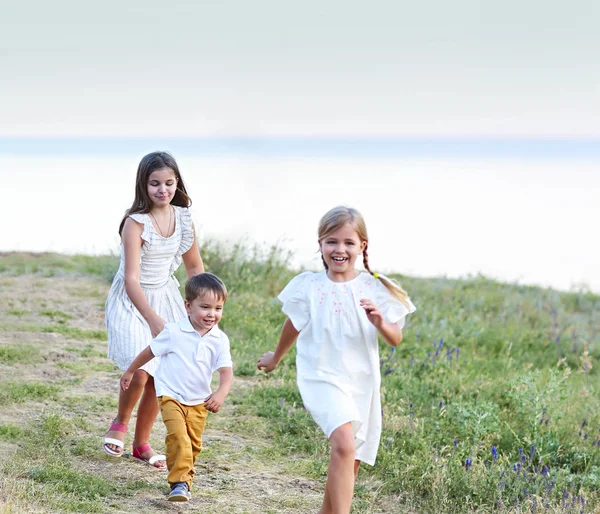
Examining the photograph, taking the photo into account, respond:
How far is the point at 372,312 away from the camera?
434cm

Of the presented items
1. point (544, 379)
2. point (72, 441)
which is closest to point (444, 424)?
point (544, 379)

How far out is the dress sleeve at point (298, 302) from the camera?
181 inches

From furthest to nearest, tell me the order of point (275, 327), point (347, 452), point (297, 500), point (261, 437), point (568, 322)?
1. point (568, 322)
2. point (275, 327)
3. point (261, 437)
4. point (297, 500)
5. point (347, 452)

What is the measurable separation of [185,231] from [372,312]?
71.3 inches

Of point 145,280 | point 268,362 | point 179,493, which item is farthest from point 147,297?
point 179,493

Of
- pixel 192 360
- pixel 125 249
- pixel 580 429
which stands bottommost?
pixel 580 429

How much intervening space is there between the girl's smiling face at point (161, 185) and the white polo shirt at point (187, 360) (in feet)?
2.90

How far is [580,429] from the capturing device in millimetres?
6734

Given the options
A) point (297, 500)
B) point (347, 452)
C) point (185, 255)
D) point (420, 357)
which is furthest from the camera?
point (420, 357)

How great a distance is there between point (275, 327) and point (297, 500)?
3.92 metres

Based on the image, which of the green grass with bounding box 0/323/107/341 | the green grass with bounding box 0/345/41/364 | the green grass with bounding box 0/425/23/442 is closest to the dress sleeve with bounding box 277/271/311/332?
the green grass with bounding box 0/425/23/442

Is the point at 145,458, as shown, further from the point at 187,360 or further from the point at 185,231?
the point at 185,231

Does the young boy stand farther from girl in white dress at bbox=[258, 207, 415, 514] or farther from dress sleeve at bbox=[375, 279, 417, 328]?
dress sleeve at bbox=[375, 279, 417, 328]

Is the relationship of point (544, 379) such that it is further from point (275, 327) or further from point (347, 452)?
point (347, 452)
